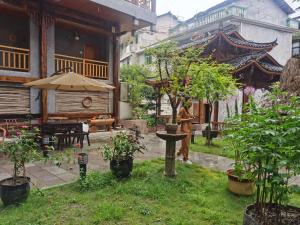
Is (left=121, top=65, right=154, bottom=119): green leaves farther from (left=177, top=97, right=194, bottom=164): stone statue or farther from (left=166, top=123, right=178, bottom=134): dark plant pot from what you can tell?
(left=166, top=123, right=178, bottom=134): dark plant pot

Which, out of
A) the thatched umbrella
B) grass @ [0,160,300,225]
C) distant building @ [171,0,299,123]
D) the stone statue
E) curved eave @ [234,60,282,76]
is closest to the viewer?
grass @ [0,160,300,225]

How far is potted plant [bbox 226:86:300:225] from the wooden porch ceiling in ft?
28.2

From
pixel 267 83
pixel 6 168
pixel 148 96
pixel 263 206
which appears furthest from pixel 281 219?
pixel 148 96

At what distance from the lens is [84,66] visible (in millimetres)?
11703

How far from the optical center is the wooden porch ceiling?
1002cm

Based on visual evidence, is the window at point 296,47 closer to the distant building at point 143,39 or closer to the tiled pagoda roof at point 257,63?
the tiled pagoda roof at point 257,63

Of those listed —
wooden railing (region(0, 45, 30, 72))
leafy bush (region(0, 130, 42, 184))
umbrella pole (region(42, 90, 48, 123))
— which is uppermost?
wooden railing (region(0, 45, 30, 72))

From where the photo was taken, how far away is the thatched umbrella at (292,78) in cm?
930

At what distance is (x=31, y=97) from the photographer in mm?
9984

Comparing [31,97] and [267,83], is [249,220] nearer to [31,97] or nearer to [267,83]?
[31,97]

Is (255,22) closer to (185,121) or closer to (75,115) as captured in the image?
(75,115)

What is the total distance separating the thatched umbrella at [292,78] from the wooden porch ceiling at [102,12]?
6292 mm

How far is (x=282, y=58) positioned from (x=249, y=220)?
21398 millimetres

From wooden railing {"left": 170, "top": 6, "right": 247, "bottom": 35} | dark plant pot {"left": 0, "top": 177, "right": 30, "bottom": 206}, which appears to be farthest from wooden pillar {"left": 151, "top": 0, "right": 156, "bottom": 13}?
dark plant pot {"left": 0, "top": 177, "right": 30, "bottom": 206}
